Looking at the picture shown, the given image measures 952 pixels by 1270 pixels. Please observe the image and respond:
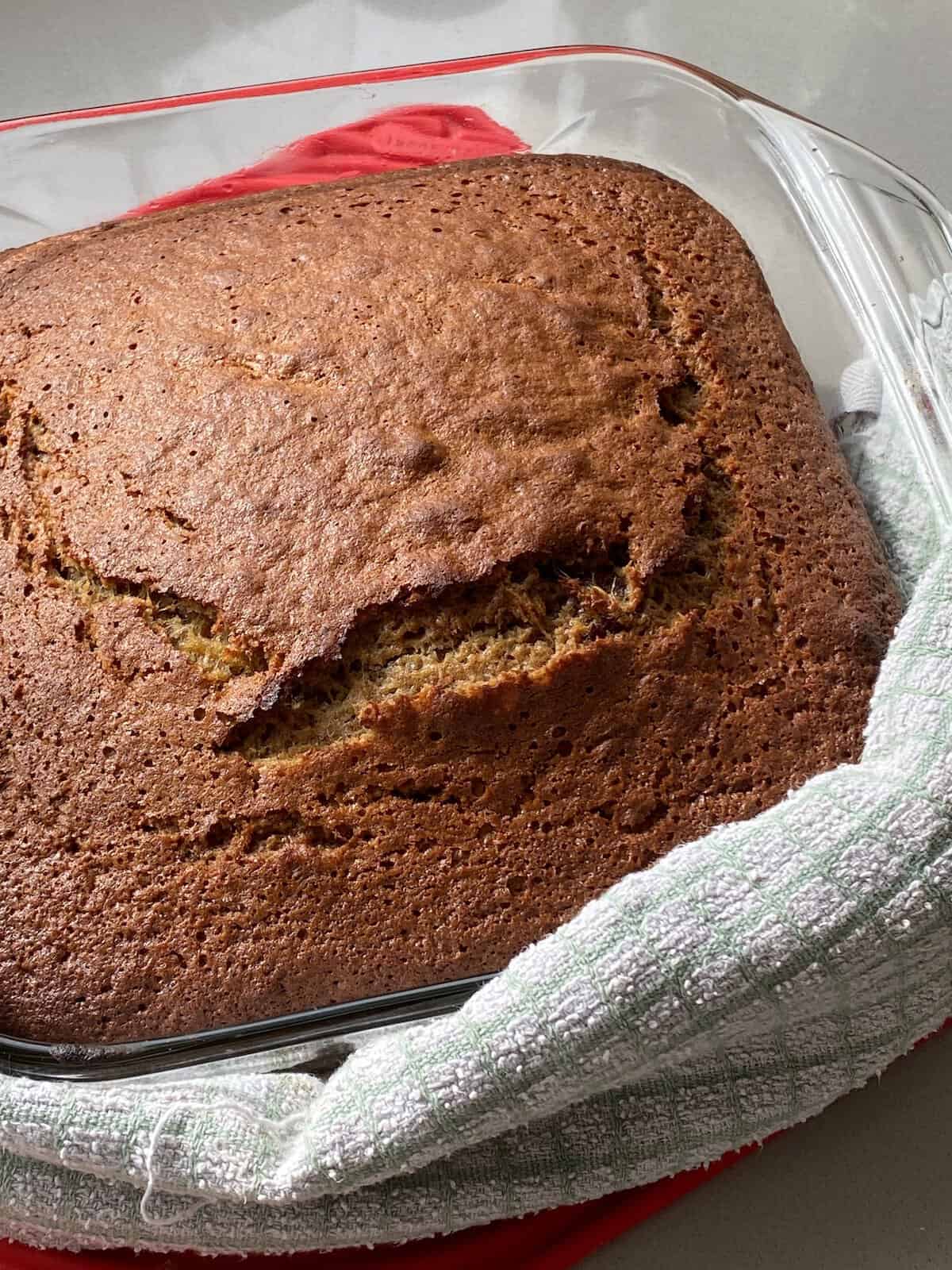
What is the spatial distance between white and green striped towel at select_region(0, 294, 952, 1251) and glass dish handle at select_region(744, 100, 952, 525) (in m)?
0.46

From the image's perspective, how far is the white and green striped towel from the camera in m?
0.90

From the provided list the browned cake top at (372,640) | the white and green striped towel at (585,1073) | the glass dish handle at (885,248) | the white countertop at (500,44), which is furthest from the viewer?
the white countertop at (500,44)

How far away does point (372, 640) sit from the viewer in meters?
1.05

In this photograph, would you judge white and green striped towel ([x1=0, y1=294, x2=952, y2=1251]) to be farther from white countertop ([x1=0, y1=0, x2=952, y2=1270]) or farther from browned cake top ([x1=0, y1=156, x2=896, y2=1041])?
white countertop ([x1=0, y1=0, x2=952, y2=1270])

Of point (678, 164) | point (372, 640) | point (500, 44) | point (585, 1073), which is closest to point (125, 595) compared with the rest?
point (372, 640)

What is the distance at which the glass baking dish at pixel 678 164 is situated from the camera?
4.43 ft

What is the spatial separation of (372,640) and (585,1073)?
1.36 feet

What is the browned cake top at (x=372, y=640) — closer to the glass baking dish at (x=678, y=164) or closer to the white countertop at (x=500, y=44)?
the glass baking dish at (x=678, y=164)

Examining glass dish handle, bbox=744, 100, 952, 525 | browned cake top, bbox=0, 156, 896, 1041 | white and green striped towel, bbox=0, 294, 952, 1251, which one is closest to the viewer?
white and green striped towel, bbox=0, 294, 952, 1251

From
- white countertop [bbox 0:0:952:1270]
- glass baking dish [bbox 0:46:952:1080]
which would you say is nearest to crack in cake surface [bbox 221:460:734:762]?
glass baking dish [bbox 0:46:952:1080]

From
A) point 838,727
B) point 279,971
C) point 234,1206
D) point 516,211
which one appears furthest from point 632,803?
point 516,211

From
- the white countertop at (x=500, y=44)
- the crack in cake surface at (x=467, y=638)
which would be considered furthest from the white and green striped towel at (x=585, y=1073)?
the white countertop at (x=500, y=44)

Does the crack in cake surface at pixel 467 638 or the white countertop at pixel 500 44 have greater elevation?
the white countertop at pixel 500 44

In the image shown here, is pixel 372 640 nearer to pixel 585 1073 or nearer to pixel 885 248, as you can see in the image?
pixel 585 1073
